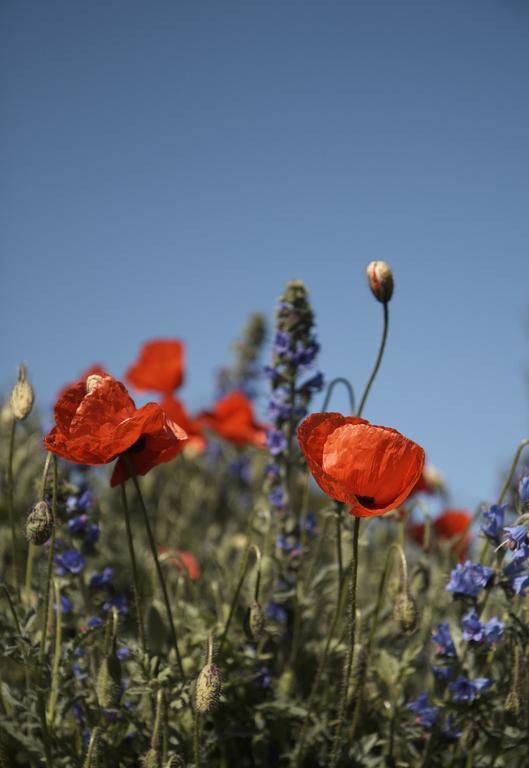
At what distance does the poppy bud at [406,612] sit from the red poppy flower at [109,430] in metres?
0.58

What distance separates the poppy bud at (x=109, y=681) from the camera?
6.39 feet

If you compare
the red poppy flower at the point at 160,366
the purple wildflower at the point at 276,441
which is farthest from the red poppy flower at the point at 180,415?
the purple wildflower at the point at 276,441

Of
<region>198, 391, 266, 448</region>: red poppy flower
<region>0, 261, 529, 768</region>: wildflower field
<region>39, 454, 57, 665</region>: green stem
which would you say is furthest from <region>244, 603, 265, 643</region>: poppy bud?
<region>198, 391, 266, 448</region>: red poppy flower

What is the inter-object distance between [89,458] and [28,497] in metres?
2.71

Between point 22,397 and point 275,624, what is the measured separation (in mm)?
1036

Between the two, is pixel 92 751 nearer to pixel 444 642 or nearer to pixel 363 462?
pixel 363 462

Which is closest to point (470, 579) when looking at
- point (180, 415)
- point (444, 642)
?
point (444, 642)

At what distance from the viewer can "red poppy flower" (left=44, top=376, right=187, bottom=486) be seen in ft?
5.78

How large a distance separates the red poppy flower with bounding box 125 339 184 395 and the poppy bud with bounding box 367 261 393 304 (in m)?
2.47

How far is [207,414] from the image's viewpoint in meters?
4.64

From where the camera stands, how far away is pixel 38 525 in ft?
5.99

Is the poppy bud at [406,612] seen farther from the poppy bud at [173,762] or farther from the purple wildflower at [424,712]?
the poppy bud at [173,762]

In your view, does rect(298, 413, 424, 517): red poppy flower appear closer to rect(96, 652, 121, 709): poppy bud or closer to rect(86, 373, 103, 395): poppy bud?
rect(86, 373, 103, 395): poppy bud

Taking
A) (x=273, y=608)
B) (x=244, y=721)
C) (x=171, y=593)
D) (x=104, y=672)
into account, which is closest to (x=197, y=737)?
(x=104, y=672)
